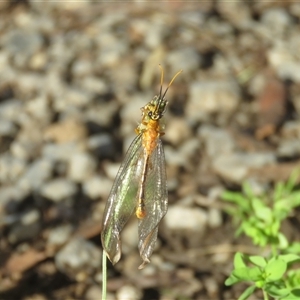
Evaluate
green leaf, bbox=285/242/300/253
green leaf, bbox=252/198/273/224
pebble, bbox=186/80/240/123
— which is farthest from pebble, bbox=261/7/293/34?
green leaf, bbox=285/242/300/253

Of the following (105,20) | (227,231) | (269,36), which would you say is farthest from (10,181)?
(269,36)

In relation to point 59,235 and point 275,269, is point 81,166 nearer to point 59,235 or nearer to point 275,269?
point 59,235

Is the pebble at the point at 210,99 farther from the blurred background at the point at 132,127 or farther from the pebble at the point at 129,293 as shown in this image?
the pebble at the point at 129,293

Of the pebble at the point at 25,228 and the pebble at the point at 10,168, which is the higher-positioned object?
the pebble at the point at 10,168

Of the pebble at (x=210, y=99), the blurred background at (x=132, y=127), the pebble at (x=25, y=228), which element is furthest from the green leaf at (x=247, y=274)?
the pebble at (x=210, y=99)

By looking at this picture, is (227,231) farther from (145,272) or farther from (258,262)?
(258,262)

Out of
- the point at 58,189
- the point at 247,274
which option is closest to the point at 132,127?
the point at 58,189

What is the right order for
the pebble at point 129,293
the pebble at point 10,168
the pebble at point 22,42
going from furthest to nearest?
the pebble at point 22,42, the pebble at point 10,168, the pebble at point 129,293
